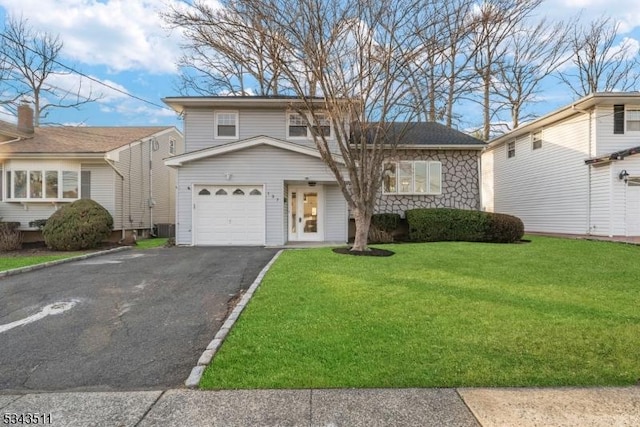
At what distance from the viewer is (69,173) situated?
1532 centimetres

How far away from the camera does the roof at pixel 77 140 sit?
15258 mm

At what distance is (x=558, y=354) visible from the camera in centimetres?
380

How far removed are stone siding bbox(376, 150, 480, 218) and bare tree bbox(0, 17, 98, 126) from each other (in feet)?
66.8

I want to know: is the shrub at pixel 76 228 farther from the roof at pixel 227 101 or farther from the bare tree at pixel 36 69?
the bare tree at pixel 36 69

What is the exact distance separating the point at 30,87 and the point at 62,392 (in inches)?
1085

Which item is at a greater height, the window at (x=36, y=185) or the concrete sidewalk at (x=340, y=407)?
the window at (x=36, y=185)

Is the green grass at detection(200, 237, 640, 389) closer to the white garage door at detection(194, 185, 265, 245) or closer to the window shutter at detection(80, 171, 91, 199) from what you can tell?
the white garage door at detection(194, 185, 265, 245)

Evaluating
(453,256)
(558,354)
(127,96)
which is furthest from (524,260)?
(127,96)

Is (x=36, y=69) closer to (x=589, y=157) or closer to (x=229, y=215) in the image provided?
(x=229, y=215)

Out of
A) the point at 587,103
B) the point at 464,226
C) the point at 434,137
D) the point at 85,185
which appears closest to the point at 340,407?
the point at 464,226

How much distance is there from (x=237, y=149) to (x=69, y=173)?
7470mm

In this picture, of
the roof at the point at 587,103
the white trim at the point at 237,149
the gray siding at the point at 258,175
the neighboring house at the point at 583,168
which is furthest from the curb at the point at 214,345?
the roof at the point at 587,103

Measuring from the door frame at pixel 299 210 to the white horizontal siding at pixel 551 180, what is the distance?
1030cm

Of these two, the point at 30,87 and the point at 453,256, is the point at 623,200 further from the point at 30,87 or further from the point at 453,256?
the point at 30,87
